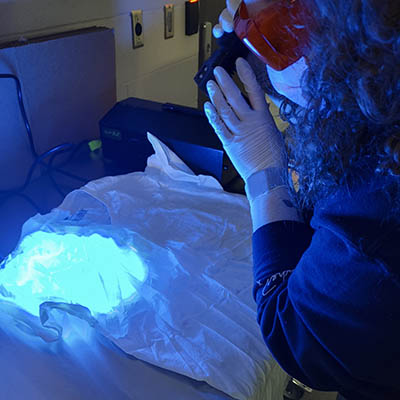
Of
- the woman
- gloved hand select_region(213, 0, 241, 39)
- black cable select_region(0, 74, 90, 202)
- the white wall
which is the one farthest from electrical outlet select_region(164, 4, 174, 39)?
the woman

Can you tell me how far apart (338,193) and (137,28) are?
960 millimetres

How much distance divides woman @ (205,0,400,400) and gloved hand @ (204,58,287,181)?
0.15m

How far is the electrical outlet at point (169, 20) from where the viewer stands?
1264mm

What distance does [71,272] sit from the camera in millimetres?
638

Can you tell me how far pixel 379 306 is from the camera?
1.21 ft

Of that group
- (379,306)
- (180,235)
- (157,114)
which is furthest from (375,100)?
(157,114)

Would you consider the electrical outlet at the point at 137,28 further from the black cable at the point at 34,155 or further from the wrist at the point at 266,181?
the wrist at the point at 266,181

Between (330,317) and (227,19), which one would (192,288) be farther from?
(227,19)

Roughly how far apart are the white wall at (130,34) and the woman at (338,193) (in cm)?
54

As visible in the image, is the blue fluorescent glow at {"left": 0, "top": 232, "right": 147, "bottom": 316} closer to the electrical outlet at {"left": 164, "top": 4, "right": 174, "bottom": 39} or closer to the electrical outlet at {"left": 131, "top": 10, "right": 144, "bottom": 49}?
the electrical outlet at {"left": 131, "top": 10, "right": 144, "bottom": 49}

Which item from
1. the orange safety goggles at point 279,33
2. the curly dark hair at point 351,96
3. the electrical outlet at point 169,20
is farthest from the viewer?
the electrical outlet at point 169,20

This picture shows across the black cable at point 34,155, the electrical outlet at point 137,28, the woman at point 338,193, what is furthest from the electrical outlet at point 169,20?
→ the woman at point 338,193

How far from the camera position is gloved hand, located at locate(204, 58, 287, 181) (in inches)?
27.2

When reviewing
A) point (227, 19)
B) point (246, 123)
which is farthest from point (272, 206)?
point (227, 19)
